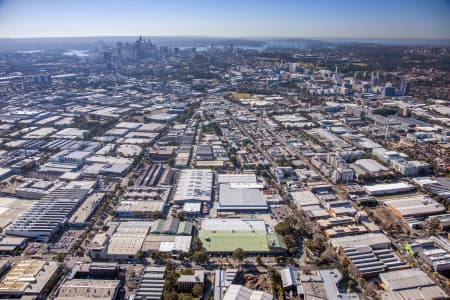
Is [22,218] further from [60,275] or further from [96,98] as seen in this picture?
[96,98]

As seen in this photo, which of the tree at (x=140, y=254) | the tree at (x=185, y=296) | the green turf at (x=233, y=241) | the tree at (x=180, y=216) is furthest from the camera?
the tree at (x=180, y=216)

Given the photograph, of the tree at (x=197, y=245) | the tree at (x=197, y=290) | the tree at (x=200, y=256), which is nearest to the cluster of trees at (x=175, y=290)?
the tree at (x=197, y=290)

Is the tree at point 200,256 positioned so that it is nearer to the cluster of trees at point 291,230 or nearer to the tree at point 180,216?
the tree at point 180,216

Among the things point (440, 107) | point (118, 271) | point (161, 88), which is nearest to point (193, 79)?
point (161, 88)

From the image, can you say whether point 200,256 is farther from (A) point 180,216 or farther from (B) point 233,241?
(A) point 180,216

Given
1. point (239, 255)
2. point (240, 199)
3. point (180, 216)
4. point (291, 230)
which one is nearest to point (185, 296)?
point (239, 255)

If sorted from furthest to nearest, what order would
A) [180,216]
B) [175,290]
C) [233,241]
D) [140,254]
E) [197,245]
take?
[180,216], [233,241], [197,245], [140,254], [175,290]

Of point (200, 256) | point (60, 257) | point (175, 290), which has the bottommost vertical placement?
point (175, 290)

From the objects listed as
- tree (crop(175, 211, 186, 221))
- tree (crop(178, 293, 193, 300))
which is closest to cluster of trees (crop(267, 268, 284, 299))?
tree (crop(178, 293, 193, 300))
